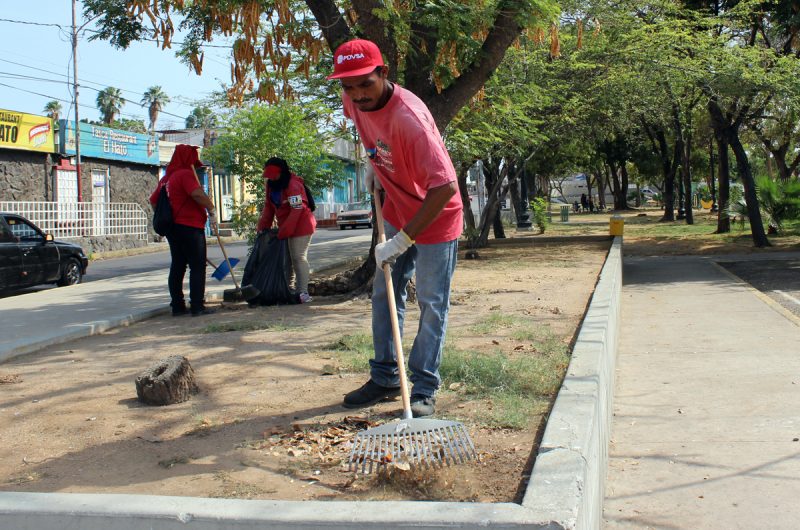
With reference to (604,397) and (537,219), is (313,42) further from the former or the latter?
(537,219)

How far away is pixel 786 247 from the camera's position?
2016 cm

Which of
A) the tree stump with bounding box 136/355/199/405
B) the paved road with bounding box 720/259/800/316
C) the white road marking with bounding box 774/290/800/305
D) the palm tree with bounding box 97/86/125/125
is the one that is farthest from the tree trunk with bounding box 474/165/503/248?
→ the palm tree with bounding box 97/86/125/125

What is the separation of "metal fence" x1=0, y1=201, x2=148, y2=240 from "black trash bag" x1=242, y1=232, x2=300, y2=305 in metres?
16.1

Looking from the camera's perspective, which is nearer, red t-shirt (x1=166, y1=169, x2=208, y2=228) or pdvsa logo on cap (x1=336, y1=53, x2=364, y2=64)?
pdvsa logo on cap (x1=336, y1=53, x2=364, y2=64)

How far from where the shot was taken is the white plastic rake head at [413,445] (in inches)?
136

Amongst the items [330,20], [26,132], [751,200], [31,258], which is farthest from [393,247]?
[26,132]

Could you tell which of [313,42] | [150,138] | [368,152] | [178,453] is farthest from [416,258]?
[150,138]

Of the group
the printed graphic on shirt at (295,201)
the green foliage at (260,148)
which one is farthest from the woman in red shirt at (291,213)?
the green foliage at (260,148)

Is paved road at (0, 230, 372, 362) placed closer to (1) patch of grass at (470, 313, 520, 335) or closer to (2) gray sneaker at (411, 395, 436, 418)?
(1) patch of grass at (470, 313, 520, 335)

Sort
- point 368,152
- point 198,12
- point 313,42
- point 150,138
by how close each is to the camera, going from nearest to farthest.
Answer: point 368,152 → point 313,42 → point 198,12 → point 150,138

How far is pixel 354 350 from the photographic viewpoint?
6402 millimetres

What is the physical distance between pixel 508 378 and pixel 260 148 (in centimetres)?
893

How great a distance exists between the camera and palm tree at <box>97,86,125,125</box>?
212 feet

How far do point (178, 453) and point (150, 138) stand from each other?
33.4 metres
